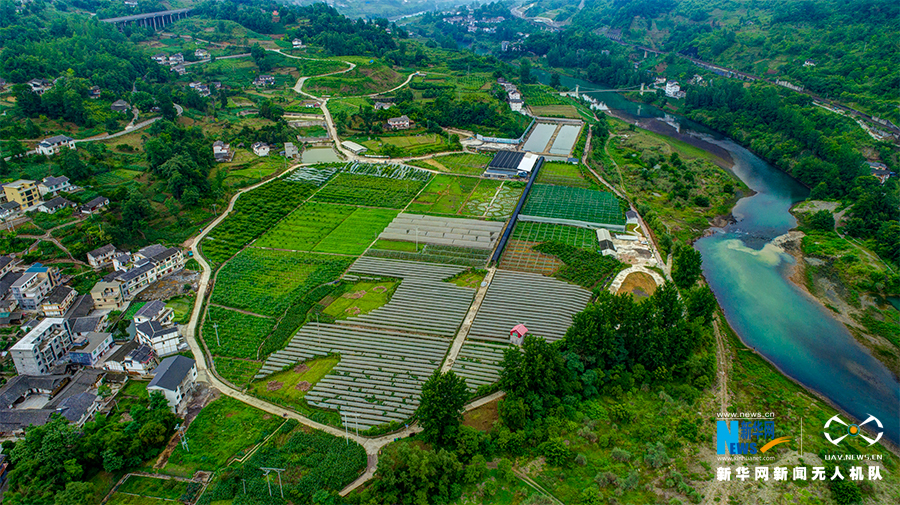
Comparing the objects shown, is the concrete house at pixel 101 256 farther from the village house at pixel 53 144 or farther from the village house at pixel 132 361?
the village house at pixel 53 144

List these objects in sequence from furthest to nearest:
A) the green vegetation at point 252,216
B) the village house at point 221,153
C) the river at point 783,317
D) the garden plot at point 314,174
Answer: the village house at point 221,153
the garden plot at point 314,174
the green vegetation at point 252,216
the river at point 783,317

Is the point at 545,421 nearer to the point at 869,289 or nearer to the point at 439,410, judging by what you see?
the point at 439,410

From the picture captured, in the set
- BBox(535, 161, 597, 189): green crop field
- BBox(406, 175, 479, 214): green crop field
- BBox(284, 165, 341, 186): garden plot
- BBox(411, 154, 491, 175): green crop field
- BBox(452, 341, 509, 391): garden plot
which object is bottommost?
BBox(284, 165, 341, 186): garden plot

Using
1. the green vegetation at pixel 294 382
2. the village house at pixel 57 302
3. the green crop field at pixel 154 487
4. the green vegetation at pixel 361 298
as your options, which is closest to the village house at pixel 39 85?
the village house at pixel 57 302

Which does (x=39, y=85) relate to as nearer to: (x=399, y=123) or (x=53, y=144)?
(x=53, y=144)

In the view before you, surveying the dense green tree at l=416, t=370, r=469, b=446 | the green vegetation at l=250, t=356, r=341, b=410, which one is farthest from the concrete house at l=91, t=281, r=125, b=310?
the dense green tree at l=416, t=370, r=469, b=446

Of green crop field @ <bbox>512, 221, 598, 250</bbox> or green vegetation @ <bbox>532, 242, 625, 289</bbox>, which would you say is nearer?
green vegetation @ <bbox>532, 242, 625, 289</bbox>

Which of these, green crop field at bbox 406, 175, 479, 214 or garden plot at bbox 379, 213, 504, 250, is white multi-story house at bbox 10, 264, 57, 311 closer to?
garden plot at bbox 379, 213, 504, 250
